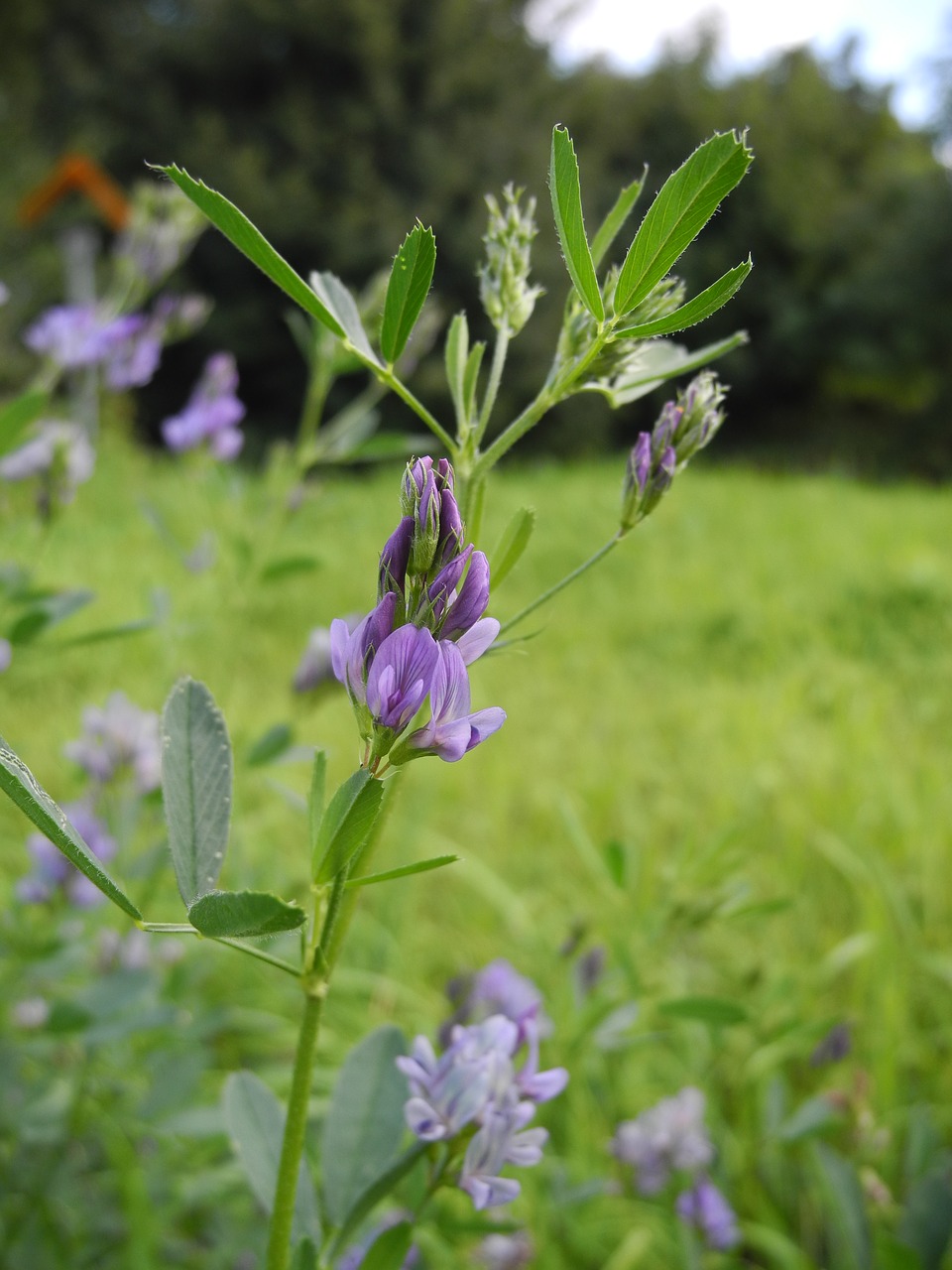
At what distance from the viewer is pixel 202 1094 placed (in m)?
0.99

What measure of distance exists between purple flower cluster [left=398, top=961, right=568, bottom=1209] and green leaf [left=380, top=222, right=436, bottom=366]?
0.81 feet

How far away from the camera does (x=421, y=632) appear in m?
0.27

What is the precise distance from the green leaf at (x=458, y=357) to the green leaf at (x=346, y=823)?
0.47ft

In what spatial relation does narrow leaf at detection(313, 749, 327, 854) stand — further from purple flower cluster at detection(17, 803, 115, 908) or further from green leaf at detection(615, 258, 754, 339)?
purple flower cluster at detection(17, 803, 115, 908)

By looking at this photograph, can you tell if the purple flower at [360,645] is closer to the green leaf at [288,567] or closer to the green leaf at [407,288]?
the green leaf at [407,288]

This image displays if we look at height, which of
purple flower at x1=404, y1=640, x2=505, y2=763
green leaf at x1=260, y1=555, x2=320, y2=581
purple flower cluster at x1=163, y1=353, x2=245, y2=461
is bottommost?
purple flower at x1=404, y1=640, x2=505, y2=763

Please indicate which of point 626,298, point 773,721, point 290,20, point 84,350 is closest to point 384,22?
point 290,20

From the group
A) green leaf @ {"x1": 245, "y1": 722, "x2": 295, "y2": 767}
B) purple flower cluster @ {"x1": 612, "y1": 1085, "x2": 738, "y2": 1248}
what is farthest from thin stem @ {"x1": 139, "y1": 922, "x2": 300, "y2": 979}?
purple flower cluster @ {"x1": 612, "y1": 1085, "x2": 738, "y2": 1248}

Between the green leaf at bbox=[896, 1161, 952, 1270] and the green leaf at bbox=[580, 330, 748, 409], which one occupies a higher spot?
the green leaf at bbox=[580, 330, 748, 409]

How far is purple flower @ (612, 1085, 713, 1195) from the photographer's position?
34.0 inches

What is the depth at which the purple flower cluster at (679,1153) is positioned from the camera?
849mm

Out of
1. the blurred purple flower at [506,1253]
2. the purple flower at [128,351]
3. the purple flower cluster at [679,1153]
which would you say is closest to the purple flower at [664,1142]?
the purple flower cluster at [679,1153]

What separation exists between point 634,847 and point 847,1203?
20.7 inches

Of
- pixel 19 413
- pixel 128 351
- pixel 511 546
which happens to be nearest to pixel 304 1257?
pixel 511 546
